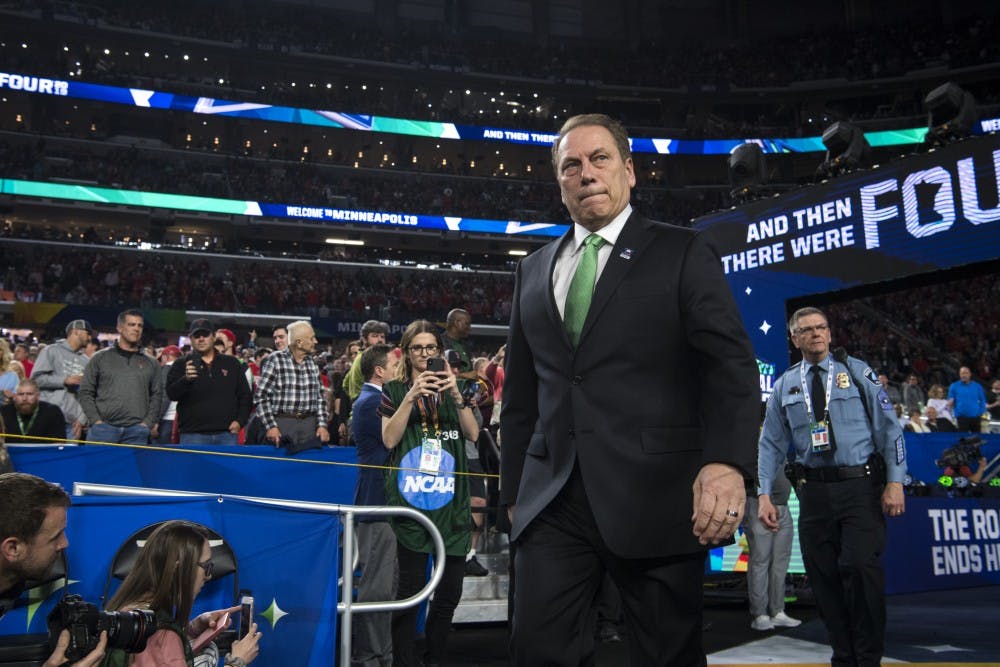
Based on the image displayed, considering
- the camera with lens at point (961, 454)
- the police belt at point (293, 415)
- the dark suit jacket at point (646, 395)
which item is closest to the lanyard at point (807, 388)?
the dark suit jacket at point (646, 395)

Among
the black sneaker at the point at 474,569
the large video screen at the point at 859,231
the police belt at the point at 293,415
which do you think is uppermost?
the large video screen at the point at 859,231

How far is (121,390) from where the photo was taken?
743 centimetres

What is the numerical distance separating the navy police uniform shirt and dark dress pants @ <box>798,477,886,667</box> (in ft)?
0.53

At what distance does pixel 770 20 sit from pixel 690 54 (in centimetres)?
499

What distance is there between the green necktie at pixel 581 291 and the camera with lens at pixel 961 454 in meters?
7.50

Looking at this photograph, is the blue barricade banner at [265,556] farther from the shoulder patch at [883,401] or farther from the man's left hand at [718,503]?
the shoulder patch at [883,401]

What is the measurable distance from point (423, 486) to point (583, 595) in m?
2.54

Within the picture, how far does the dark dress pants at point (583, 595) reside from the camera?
2.17 m

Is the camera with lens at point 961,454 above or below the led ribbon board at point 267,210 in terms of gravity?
below

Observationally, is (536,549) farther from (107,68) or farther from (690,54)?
(690,54)

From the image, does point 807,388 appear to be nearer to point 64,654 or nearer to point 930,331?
point 64,654

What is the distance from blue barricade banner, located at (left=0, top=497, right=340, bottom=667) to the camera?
323 cm

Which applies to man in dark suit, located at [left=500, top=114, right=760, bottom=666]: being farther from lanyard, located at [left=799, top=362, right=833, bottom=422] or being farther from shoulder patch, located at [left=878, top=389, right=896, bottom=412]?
shoulder patch, located at [left=878, top=389, right=896, bottom=412]

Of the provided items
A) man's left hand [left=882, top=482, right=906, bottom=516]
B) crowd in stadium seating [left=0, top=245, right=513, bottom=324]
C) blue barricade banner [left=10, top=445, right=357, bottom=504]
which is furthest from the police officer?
crowd in stadium seating [left=0, top=245, right=513, bottom=324]
